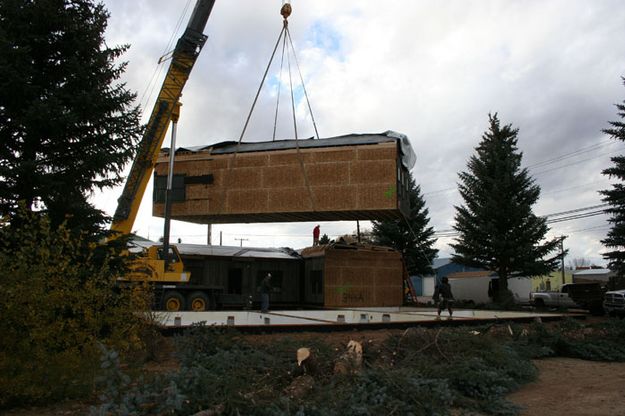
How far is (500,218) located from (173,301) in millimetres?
16940

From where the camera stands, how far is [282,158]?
17094 mm

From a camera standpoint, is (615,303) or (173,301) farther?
(615,303)

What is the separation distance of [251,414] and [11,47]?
8.11 m

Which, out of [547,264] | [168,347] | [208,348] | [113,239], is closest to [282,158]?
[113,239]

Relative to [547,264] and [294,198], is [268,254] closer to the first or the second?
[294,198]

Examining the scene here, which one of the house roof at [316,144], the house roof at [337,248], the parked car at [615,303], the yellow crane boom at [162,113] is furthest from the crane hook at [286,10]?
the parked car at [615,303]

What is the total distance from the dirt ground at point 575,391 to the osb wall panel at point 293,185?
24.7ft

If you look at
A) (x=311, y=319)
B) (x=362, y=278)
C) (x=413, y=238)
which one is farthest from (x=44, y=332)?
(x=413, y=238)

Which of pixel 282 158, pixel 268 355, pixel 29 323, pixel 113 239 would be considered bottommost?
pixel 268 355

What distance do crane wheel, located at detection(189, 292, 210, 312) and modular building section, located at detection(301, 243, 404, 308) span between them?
600cm

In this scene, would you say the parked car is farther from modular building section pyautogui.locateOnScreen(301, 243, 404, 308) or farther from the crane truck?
the crane truck

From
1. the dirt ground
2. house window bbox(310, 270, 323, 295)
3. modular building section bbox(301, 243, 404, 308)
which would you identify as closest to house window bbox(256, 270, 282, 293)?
modular building section bbox(301, 243, 404, 308)

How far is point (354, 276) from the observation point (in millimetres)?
22891

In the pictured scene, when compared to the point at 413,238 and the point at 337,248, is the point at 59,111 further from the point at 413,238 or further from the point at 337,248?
the point at 413,238
